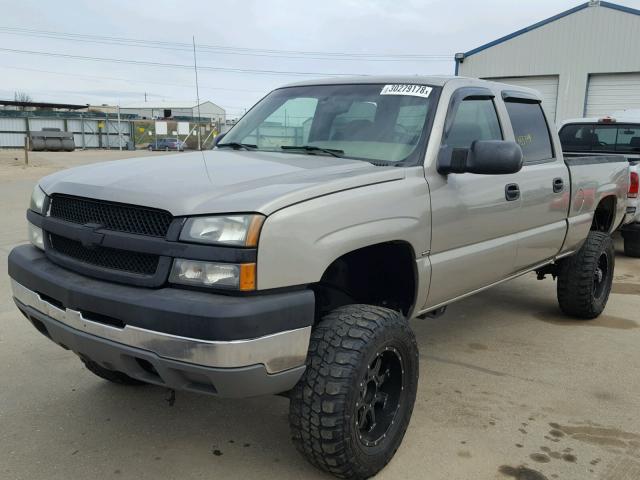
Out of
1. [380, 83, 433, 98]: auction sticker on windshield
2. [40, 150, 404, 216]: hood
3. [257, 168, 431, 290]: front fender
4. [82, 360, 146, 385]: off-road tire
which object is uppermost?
[380, 83, 433, 98]: auction sticker on windshield

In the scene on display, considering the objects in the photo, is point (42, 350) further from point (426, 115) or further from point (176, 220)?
point (426, 115)

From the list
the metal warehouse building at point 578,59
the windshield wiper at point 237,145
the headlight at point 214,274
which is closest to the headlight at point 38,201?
the headlight at point 214,274

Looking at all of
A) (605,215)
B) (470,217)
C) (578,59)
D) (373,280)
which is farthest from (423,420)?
(578,59)

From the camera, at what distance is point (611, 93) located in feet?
66.3

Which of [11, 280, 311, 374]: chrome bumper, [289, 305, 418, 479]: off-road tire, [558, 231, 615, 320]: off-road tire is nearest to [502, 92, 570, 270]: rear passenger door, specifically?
[558, 231, 615, 320]: off-road tire

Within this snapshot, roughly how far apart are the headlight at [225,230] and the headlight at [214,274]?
3.4 inches

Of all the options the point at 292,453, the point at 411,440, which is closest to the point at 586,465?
the point at 411,440

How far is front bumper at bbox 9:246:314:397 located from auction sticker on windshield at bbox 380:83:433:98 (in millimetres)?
1596

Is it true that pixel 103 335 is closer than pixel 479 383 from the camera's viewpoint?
Yes

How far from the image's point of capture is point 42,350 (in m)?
4.21

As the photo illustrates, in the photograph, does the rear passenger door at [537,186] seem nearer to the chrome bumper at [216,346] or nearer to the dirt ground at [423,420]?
the dirt ground at [423,420]

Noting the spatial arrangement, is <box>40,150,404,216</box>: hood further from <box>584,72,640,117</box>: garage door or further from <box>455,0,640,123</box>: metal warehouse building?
<box>584,72,640,117</box>: garage door

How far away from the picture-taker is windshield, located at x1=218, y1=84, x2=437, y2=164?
10.8 ft

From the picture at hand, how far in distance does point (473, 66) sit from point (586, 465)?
21709 millimetres
